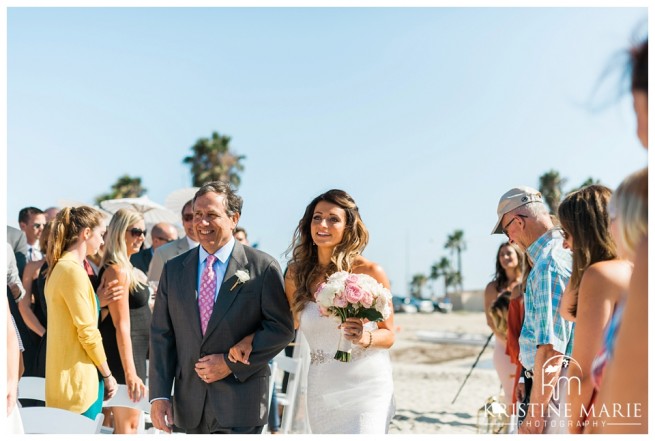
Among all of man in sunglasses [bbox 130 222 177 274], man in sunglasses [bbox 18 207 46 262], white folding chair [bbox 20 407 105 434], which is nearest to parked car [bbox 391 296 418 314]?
man in sunglasses [bbox 130 222 177 274]

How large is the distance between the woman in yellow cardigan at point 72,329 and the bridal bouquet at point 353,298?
1.64m

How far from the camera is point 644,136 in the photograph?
6.53ft

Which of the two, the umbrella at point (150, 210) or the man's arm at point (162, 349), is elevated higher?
the umbrella at point (150, 210)

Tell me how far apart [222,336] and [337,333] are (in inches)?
33.6

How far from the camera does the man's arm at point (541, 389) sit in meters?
4.09

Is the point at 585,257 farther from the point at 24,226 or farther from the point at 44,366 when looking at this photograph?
the point at 24,226

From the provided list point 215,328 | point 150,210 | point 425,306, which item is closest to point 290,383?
point 215,328

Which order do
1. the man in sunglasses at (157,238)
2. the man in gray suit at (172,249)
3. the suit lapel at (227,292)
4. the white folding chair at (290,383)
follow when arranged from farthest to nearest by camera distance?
1. the man in sunglasses at (157,238)
2. the man in gray suit at (172,249)
3. the white folding chair at (290,383)
4. the suit lapel at (227,292)

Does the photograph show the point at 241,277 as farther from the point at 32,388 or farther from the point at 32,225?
the point at 32,225

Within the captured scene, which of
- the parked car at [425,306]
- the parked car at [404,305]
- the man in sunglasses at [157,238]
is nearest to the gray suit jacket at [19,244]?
the man in sunglasses at [157,238]

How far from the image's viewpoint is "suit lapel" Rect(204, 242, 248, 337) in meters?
4.33

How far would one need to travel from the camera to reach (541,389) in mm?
4082

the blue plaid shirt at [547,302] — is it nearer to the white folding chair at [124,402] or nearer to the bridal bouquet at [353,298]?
the bridal bouquet at [353,298]

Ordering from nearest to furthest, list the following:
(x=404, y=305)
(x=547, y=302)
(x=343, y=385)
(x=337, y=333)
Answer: (x=547, y=302), (x=343, y=385), (x=337, y=333), (x=404, y=305)
